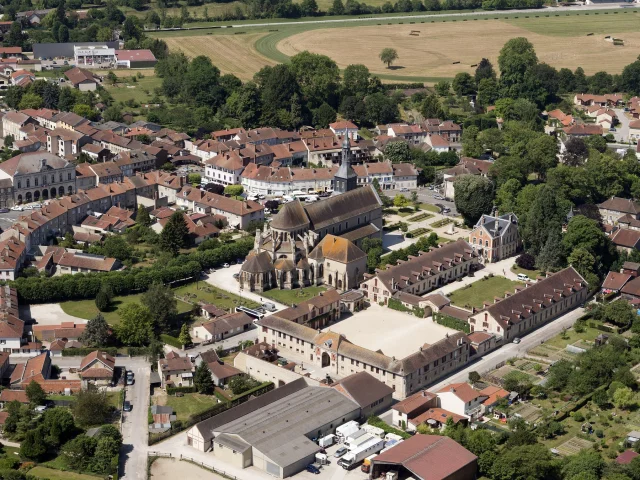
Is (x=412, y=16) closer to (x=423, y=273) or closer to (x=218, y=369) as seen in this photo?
(x=423, y=273)

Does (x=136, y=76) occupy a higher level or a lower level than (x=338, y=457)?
higher

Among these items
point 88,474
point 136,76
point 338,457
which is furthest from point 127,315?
point 136,76

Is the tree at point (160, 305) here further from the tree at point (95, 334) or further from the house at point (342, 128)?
the house at point (342, 128)

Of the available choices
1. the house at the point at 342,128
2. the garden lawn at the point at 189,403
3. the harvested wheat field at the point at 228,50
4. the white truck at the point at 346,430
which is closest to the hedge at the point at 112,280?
the garden lawn at the point at 189,403

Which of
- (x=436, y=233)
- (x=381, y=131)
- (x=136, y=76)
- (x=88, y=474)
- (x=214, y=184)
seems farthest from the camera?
(x=136, y=76)

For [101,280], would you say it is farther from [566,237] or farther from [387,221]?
[566,237]

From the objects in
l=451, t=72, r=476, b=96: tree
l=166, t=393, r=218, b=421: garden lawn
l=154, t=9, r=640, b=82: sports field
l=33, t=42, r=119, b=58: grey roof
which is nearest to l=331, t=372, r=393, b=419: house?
l=166, t=393, r=218, b=421: garden lawn

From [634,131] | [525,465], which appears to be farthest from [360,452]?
[634,131]

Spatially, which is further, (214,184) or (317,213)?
(214,184)
